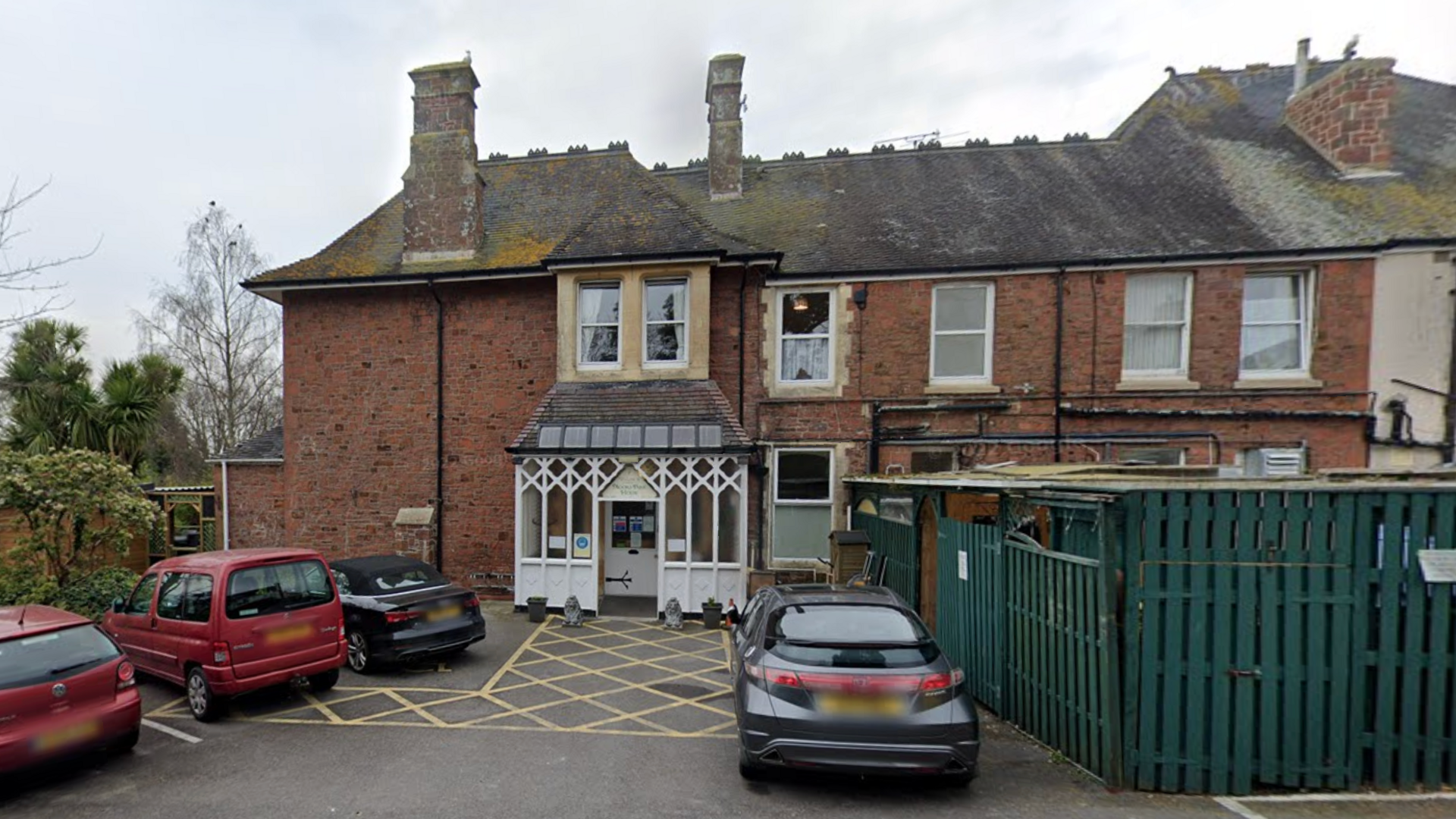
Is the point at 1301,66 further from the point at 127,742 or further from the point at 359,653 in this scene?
the point at 127,742

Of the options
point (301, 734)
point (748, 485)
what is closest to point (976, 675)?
point (748, 485)

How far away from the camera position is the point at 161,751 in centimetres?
555

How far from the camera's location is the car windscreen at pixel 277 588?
617 cm

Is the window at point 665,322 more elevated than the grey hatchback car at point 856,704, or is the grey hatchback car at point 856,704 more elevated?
the window at point 665,322

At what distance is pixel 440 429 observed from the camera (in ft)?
38.9

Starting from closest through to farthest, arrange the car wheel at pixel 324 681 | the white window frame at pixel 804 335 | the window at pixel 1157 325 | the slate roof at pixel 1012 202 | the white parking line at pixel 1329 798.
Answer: the white parking line at pixel 1329 798
the car wheel at pixel 324 681
the window at pixel 1157 325
the slate roof at pixel 1012 202
the white window frame at pixel 804 335

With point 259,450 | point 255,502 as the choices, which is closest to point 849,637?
point 255,502

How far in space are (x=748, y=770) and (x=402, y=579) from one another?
17.9 ft

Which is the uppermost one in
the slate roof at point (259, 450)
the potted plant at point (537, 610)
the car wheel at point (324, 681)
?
the slate roof at point (259, 450)

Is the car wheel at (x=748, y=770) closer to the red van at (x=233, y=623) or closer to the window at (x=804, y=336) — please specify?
the red van at (x=233, y=623)

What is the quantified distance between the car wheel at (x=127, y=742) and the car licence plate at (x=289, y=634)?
43.9 inches

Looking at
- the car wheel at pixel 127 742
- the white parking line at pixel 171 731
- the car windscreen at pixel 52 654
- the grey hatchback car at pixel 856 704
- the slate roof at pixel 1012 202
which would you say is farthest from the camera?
the slate roof at pixel 1012 202

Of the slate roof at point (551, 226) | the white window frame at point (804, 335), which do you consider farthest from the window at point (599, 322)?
the white window frame at point (804, 335)

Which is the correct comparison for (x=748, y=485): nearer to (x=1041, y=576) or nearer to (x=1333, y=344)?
(x=1041, y=576)
